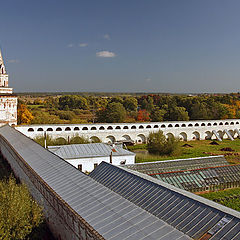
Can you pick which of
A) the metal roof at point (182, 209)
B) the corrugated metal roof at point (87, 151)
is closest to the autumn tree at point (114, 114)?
the corrugated metal roof at point (87, 151)

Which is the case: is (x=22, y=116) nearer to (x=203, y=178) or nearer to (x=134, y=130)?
(x=134, y=130)

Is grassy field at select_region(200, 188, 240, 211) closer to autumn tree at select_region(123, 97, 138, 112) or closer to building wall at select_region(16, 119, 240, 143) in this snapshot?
building wall at select_region(16, 119, 240, 143)

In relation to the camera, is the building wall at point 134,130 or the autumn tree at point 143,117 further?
the autumn tree at point 143,117

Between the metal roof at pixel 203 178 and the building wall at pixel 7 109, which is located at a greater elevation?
the building wall at pixel 7 109

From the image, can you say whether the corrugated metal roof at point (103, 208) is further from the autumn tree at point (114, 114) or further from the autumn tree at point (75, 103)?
the autumn tree at point (75, 103)

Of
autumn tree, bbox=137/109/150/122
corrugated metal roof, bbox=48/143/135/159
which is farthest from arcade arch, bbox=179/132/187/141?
corrugated metal roof, bbox=48/143/135/159

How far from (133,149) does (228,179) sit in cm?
1658

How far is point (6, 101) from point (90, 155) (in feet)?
41.3

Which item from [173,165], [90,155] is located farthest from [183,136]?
[90,155]

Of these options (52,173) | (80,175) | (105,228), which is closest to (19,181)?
(52,173)

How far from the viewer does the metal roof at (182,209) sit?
7355mm

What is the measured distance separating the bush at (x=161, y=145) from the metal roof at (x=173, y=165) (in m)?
7.66

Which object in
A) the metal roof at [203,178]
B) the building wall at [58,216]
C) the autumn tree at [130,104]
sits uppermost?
the autumn tree at [130,104]

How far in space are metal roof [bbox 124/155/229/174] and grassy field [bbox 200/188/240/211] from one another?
2916mm
